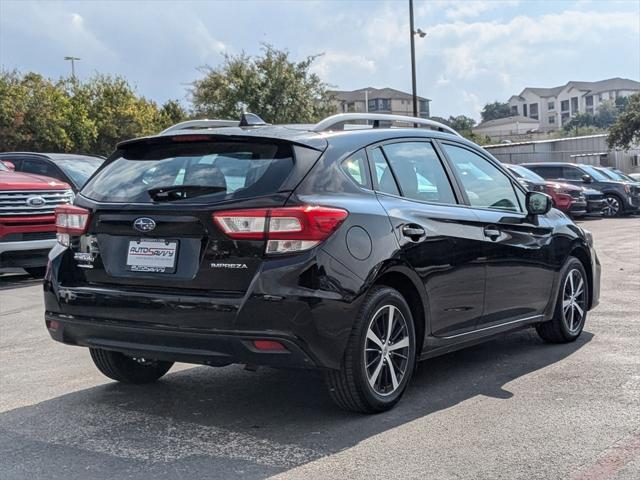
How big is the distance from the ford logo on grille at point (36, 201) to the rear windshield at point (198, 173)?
689 cm

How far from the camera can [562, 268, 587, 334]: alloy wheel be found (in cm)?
678

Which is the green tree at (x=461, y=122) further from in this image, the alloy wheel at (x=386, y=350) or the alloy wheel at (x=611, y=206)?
the alloy wheel at (x=386, y=350)

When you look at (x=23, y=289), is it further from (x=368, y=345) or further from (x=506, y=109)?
(x=506, y=109)

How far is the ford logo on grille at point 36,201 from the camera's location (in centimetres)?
1150

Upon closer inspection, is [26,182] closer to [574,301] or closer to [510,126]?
[574,301]

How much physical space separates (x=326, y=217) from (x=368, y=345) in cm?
82

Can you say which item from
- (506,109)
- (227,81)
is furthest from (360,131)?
(506,109)

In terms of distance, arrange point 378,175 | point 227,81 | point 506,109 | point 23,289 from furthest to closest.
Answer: point 506,109 → point 227,81 → point 23,289 → point 378,175

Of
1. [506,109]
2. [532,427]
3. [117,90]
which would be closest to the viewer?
[532,427]

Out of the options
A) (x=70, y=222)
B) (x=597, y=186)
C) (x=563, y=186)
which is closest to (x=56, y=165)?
(x=70, y=222)

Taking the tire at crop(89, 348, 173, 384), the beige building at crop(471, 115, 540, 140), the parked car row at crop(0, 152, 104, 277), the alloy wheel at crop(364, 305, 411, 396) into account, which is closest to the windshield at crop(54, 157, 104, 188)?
the parked car row at crop(0, 152, 104, 277)

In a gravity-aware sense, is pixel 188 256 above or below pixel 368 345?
above

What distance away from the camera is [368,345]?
185 inches

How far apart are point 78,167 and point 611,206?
628 inches
